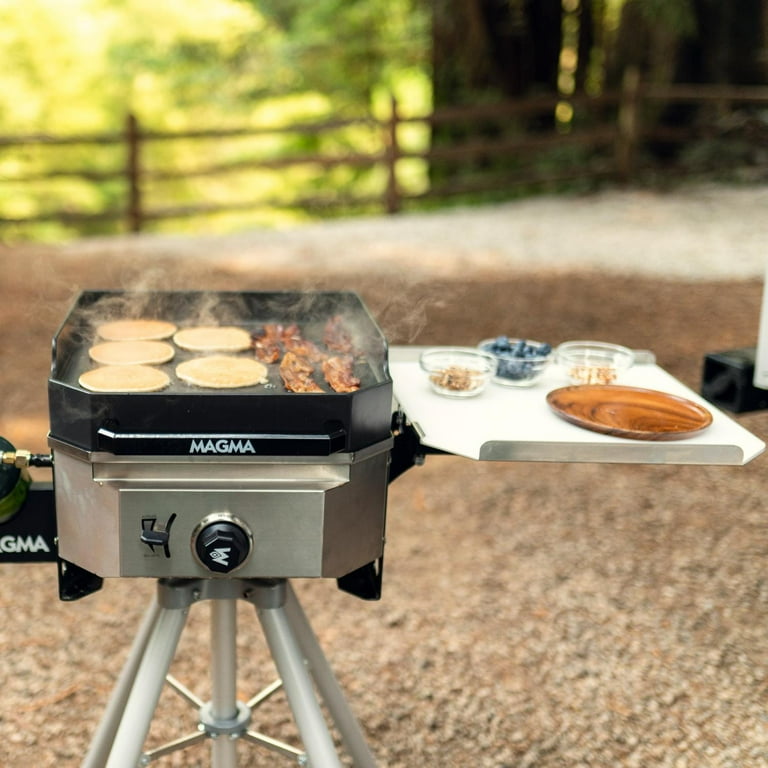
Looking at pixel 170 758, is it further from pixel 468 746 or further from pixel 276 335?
pixel 276 335

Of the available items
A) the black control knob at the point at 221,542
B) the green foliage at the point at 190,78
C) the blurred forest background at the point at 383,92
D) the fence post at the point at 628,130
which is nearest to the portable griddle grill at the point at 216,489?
the black control knob at the point at 221,542

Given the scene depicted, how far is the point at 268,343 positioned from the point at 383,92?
655 inches

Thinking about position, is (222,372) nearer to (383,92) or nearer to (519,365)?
(519,365)

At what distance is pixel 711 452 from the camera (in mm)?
Answer: 1706

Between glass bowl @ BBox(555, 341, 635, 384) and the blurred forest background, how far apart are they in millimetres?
8027

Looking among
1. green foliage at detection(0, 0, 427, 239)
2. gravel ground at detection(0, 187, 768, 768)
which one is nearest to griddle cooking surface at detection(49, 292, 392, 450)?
gravel ground at detection(0, 187, 768, 768)

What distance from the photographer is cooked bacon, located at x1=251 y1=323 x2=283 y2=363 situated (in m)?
2.04

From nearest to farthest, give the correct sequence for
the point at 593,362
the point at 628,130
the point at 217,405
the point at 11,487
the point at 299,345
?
the point at 217,405 < the point at 11,487 < the point at 299,345 < the point at 593,362 < the point at 628,130

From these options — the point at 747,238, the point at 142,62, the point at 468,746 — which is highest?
the point at 142,62

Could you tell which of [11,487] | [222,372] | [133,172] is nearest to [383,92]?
[133,172]

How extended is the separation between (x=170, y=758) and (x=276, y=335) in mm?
1184

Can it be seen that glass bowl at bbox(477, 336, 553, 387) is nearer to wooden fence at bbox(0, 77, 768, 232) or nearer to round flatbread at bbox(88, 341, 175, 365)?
round flatbread at bbox(88, 341, 175, 365)

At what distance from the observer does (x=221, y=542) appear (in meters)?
1.57

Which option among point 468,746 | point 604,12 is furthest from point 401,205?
point 468,746
